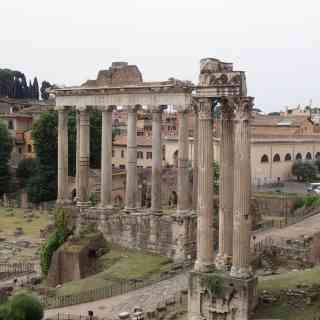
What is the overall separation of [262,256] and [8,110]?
245 feet

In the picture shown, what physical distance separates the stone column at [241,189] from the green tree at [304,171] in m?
43.3

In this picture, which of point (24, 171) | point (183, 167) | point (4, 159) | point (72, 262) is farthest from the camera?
point (24, 171)

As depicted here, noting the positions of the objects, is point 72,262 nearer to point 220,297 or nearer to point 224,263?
point 224,263

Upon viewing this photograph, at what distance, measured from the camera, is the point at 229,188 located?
21031 millimetres

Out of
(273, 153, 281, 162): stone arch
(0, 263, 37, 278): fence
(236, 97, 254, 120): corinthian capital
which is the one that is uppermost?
(236, 97, 254, 120): corinthian capital

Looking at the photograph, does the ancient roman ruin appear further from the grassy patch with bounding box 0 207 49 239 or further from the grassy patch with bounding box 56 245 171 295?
the grassy patch with bounding box 0 207 49 239

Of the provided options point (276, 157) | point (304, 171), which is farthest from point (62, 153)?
point (304, 171)

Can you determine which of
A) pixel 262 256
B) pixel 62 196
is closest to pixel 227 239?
pixel 262 256

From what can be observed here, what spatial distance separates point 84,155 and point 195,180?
6.80m

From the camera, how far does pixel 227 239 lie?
69.3 ft

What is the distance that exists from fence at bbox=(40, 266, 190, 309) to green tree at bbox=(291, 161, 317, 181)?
120 feet

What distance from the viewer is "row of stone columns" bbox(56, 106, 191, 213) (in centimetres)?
3045

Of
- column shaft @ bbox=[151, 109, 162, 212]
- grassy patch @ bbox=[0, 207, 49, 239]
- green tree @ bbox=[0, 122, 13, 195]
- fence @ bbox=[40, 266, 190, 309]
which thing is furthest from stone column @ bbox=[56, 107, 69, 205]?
green tree @ bbox=[0, 122, 13, 195]

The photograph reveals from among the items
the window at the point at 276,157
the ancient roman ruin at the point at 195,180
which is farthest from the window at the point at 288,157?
the ancient roman ruin at the point at 195,180
